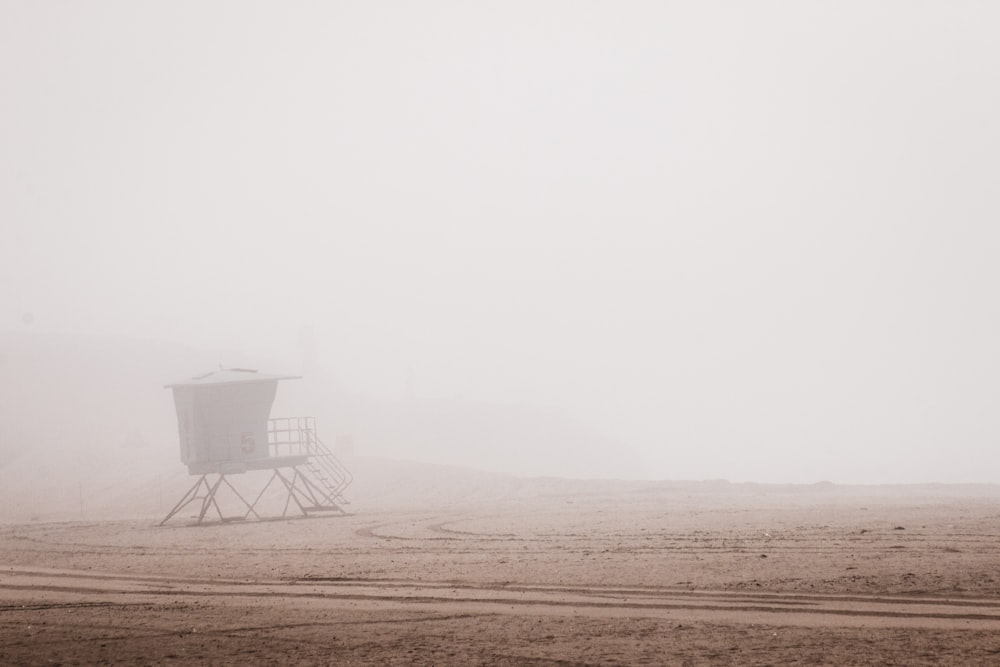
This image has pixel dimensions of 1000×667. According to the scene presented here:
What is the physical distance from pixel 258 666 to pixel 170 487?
50.4m

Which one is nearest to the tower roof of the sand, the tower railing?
the tower railing

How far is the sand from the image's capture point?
54.4ft

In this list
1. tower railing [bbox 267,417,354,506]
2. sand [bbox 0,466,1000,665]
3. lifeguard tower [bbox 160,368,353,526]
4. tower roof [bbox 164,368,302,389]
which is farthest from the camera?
tower railing [bbox 267,417,354,506]

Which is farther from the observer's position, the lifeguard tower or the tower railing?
the tower railing

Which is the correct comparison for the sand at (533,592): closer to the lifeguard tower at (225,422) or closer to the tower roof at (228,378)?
the lifeguard tower at (225,422)

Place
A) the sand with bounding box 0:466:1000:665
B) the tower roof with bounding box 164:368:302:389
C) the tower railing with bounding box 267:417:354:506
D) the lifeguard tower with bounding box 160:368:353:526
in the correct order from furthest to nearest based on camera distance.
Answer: the tower railing with bounding box 267:417:354:506
the lifeguard tower with bounding box 160:368:353:526
the tower roof with bounding box 164:368:302:389
the sand with bounding box 0:466:1000:665

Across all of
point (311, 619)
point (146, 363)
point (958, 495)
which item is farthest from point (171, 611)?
point (146, 363)

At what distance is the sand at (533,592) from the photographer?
16594 mm

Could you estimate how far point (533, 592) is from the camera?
2147 centimetres

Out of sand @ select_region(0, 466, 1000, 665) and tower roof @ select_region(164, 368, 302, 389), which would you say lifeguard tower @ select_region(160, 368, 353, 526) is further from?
sand @ select_region(0, 466, 1000, 665)

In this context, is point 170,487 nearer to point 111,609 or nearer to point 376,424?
point 111,609

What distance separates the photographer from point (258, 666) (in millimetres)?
16156

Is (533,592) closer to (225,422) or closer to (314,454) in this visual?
(225,422)

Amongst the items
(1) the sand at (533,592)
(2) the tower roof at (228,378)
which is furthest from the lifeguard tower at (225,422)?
(1) the sand at (533,592)
